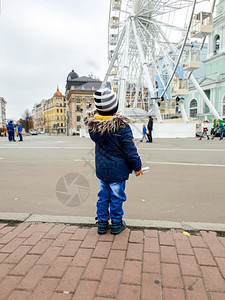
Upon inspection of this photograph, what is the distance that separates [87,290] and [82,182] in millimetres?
3377

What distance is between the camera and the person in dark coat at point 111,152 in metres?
2.56

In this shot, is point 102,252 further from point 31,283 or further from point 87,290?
point 31,283

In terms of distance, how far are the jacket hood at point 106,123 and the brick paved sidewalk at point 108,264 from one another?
1.22 metres

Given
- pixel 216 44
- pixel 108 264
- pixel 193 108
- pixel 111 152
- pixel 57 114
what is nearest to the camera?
pixel 108 264

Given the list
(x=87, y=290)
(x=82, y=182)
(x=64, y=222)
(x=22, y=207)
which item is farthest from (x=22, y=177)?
(x=87, y=290)

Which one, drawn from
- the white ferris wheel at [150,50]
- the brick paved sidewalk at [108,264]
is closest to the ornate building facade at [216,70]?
the white ferris wheel at [150,50]

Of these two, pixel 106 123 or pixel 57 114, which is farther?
pixel 57 114

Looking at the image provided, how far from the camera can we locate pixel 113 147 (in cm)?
262

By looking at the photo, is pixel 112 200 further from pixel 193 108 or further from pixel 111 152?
pixel 193 108

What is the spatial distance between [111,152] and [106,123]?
34 centimetres

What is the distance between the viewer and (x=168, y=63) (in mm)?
23312

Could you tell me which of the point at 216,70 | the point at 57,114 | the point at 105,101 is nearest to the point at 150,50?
the point at 216,70

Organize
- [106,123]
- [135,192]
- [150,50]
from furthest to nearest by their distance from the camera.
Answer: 1. [150,50]
2. [135,192]
3. [106,123]

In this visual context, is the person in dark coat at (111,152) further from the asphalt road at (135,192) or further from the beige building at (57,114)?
the beige building at (57,114)
